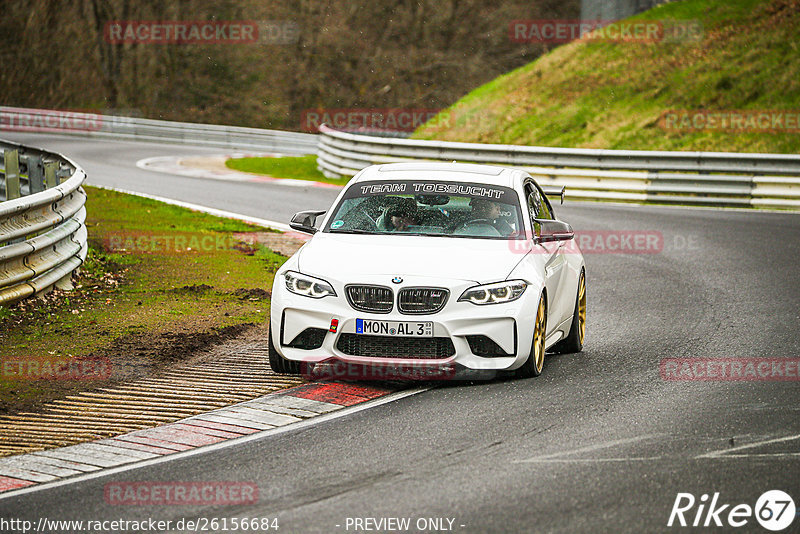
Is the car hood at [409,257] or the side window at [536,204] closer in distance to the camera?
the car hood at [409,257]

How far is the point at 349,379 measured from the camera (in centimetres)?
829

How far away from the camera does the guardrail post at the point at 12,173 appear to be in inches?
624

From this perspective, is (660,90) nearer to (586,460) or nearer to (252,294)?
(252,294)

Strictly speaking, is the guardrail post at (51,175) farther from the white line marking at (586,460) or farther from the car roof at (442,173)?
the white line marking at (586,460)

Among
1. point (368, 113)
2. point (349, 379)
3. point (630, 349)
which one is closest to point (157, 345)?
point (349, 379)

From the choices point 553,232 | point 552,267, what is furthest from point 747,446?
point 553,232

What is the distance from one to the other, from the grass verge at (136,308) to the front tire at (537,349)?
9.46 ft

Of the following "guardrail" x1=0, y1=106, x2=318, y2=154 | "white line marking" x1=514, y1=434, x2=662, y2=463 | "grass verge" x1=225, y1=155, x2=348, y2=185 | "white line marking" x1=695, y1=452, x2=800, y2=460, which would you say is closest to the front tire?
"white line marking" x1=514, y1=434, x2=662, y2=463

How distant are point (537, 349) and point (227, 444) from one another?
105 inches

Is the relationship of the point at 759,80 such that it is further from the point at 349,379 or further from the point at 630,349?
the point at 349,379

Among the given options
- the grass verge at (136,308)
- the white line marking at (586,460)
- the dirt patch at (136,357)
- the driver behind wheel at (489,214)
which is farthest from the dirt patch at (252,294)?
the white line marking at (586,460)

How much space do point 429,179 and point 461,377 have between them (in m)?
2.03

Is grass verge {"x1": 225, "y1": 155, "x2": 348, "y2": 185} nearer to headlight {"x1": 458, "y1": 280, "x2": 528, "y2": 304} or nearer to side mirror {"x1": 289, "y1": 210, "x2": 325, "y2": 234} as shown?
side mirror {"x1": 289, "y1": 210, "x2": 325, "y2": 234}

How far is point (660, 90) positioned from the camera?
30.3 m
